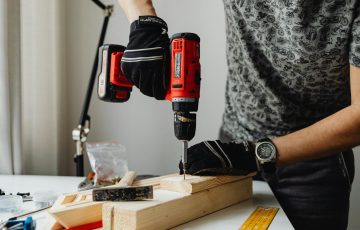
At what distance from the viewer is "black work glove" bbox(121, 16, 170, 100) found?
92 cm

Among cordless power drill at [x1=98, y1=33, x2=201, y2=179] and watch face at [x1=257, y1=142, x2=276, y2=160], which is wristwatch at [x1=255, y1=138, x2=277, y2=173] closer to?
watch face at [x1=257, y1=142, x2=276, y2=160]

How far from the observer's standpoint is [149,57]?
3.01 ft

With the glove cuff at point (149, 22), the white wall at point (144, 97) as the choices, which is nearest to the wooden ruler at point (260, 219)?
the glove cuff at point (149, 22)

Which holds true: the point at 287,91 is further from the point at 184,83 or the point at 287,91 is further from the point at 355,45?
the point at 184,83

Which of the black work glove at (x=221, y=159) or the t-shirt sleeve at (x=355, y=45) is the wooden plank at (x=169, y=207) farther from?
the t-shirt sleeve at (x=355, y=45)

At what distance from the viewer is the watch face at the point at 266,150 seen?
1.00m

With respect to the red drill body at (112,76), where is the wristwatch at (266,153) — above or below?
below

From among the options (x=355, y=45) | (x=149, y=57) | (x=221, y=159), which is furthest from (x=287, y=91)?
(x=149, y=57)

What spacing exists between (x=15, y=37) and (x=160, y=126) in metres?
0.81

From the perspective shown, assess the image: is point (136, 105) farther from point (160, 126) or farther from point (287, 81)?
point (287, 81)

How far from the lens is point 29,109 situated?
5.38ft

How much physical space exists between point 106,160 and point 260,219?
65 cm

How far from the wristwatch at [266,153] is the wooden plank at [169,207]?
0.07 meters

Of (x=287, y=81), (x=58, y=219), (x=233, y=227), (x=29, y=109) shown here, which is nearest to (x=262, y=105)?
(x=287, y=81)
